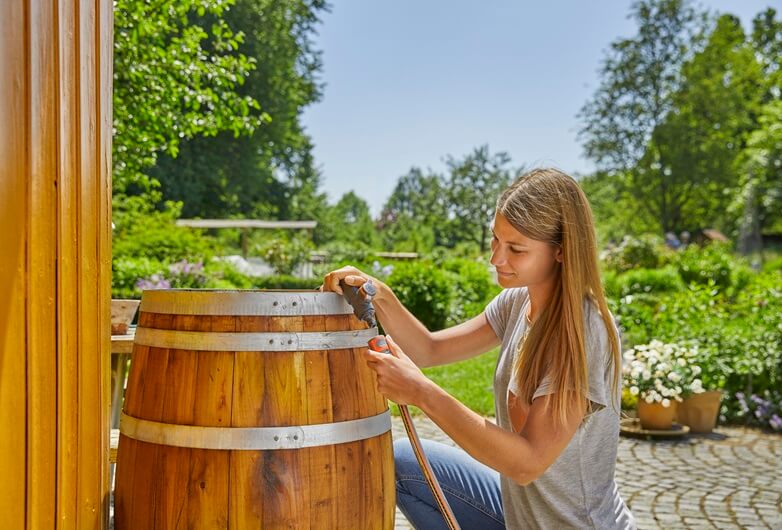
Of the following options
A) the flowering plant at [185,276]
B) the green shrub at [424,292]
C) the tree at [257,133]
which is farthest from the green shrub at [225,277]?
the tree at [257,133]

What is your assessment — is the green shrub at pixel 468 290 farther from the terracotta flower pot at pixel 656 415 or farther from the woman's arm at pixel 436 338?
the woman's arm at pixel 436 338

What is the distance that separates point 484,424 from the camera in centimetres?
171

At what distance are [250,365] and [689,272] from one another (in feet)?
→ 42.8

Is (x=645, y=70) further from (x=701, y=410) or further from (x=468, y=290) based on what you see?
(x=701, y=410)

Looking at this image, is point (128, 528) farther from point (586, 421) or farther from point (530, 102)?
point (530, 102)

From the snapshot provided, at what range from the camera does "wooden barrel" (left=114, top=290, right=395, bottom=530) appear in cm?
155

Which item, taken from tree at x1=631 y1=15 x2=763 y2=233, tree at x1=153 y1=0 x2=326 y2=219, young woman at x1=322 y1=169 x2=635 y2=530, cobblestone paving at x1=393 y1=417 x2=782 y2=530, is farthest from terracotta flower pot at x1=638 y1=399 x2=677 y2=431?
tree at x1=631 y1=15 x2=763 y2=233

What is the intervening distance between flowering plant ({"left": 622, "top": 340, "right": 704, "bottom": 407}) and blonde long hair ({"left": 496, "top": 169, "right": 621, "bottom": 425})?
4019mm

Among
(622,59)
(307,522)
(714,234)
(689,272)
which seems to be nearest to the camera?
(307,522)

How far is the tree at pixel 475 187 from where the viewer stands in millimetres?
29984

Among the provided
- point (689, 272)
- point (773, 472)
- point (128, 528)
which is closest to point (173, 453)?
point (128, 528)

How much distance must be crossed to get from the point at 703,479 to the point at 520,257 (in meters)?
3.33

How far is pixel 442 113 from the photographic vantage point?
38.2m

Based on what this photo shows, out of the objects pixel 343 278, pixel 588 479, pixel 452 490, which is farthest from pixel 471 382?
pixel 343 278
